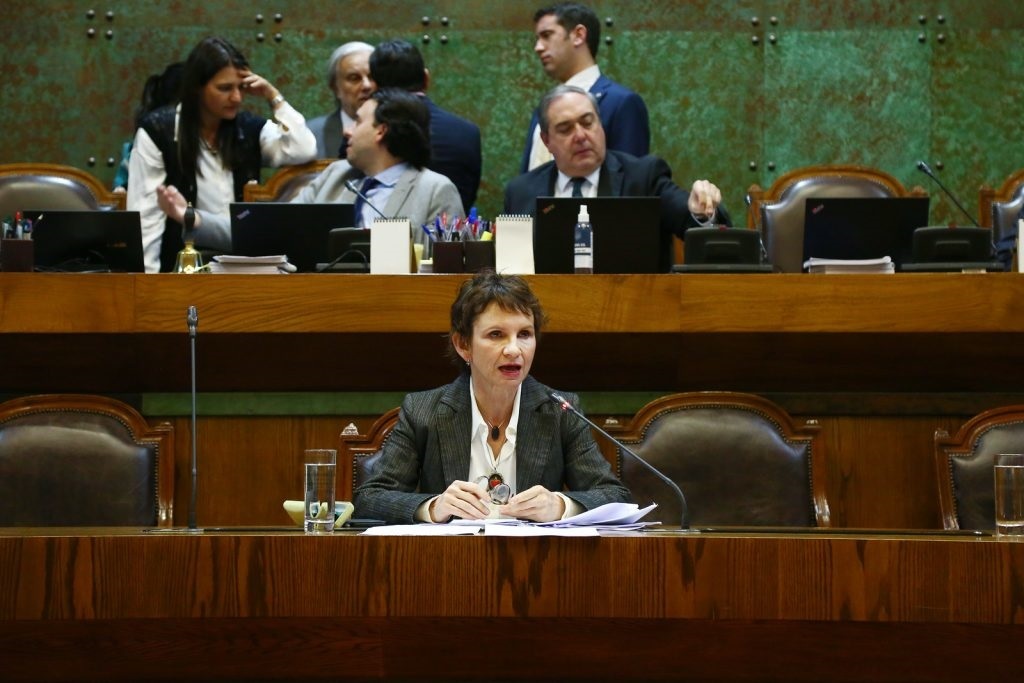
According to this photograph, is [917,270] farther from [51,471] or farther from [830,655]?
[51,471]

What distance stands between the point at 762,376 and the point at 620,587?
161cm

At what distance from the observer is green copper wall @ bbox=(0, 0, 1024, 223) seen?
5840 mm

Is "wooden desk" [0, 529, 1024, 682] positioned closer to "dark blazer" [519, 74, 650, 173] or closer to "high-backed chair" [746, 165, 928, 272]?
"high-backed chair" [746, 165, 928, 272]

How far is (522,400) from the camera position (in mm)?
2889

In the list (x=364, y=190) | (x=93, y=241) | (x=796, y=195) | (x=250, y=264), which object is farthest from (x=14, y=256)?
(x=796, y=195)

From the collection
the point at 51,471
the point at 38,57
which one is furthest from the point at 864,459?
the point at 38,57

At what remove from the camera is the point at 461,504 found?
2451mm

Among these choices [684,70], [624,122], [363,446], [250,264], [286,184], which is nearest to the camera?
[363,446]

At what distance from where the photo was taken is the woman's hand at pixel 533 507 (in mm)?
2459

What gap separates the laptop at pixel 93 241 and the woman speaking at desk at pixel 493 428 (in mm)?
1052

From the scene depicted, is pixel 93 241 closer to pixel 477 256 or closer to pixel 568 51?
pixel 477 256

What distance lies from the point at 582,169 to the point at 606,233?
3.20 ft

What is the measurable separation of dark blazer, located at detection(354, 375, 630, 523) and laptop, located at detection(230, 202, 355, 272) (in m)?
0.92

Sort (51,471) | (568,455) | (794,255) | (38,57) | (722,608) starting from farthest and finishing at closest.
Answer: (38,57) < (794,255) < (51,471) < (568,455) < (722,608)
